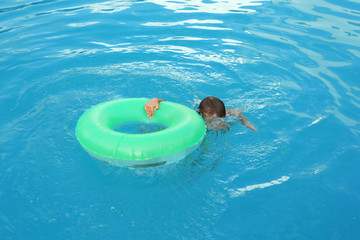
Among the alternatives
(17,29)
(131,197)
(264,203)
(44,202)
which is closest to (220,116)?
(264,203)

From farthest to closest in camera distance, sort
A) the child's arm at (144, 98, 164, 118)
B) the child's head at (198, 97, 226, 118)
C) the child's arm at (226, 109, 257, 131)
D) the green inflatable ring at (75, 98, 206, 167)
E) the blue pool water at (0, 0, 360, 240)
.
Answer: the child's arm at (226, 109, 257, 131)
the child's head at (198, 97, 226, 118)
the child's arm at (144, 98, 164, 118)
the green inflatable ring at (75, 98, 206, 167)
the blue pool water at (0, 0, 360, 240)

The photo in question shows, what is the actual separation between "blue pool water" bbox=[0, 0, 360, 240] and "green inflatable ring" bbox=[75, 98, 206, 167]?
279 millimetres

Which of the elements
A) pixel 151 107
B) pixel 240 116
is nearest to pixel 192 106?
pixel 240 116

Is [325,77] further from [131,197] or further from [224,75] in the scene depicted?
[131,197]

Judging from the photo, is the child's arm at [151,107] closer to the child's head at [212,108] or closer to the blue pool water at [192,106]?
the child's head at [212,108]

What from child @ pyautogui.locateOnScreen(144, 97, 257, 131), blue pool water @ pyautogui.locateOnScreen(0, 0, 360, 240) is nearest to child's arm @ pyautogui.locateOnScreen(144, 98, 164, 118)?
child @ pyautogui.locateOnScreen(144, 97, 257, 131)

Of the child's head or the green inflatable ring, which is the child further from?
the green inflatable ring

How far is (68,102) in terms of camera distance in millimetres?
4898

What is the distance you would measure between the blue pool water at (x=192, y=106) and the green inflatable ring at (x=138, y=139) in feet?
0.91

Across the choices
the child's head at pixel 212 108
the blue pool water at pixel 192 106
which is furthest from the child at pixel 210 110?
the blue pool water at pixel 192 106

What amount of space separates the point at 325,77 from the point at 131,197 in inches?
165

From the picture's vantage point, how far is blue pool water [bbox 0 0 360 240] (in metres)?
3.13

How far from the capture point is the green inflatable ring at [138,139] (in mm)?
3328

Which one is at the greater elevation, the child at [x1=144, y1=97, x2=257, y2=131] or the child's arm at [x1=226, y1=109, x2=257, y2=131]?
the child at [x1=144, y1=97, x2=257, y2=131]
